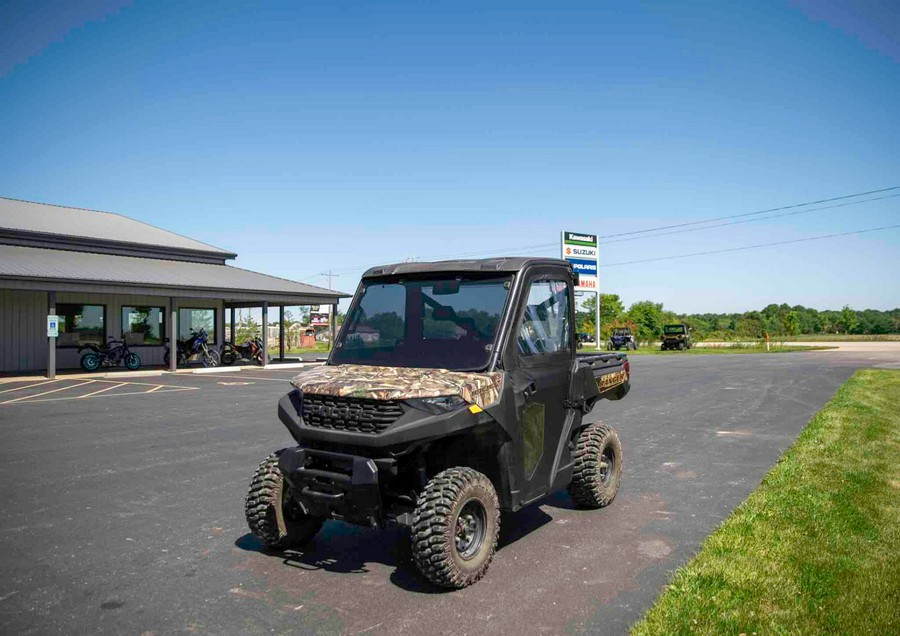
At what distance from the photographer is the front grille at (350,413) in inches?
164

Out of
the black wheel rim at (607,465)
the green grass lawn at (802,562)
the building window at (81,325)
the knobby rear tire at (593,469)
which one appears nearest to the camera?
the green grass lawn at (802,562)

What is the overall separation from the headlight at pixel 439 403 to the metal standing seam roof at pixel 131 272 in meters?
20.3

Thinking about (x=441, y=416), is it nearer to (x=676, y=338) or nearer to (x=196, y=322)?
(x=196, y=322)

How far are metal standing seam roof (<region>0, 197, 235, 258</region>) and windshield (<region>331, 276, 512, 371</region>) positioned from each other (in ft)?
81.7

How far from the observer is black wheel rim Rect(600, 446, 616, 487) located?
6355mm

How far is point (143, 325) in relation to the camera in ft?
89.8

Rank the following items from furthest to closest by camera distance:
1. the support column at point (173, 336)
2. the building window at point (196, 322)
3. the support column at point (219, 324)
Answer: the support column at point (219, 324) → the building window at point (196, 322) → the support column at point (173, 336)

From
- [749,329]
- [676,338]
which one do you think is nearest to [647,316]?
[749,329]

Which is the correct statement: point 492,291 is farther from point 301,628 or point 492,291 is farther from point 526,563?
point 301,628

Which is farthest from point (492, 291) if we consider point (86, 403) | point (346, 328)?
point (86, 403)

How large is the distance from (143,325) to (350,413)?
26.4 meters

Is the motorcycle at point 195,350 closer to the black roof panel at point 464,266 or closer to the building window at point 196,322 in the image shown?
the building window at point 196,322

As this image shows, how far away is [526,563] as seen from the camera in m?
4.77

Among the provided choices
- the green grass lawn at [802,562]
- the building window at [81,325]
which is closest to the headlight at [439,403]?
the green grass lawn at [802,562]
